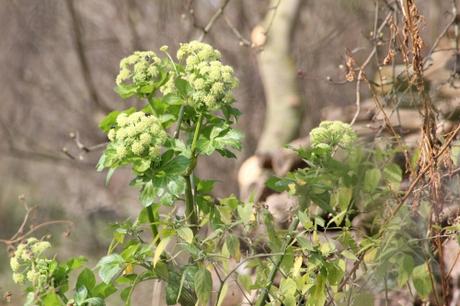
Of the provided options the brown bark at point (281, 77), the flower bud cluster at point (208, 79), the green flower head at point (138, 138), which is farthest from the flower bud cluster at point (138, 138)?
the brown bark at point (281, 77)

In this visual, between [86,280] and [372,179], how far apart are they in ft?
2.40

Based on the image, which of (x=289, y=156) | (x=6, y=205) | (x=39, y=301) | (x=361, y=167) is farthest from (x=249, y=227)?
(x=6, y=205)

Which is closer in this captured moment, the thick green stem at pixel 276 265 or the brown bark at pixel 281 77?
the thick green stem at pixel 276 265

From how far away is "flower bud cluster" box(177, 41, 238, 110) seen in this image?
2215mm

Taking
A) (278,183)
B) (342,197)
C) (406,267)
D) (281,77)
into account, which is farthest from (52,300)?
(281,77)

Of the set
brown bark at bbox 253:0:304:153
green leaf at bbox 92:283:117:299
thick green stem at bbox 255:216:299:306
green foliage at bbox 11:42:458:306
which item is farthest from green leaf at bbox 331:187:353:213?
brown bark at bbox 253:0:304:153

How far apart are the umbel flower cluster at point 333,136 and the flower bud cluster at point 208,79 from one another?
217 millimetres

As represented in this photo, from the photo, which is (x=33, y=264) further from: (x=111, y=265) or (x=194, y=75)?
(x=194, y=75)

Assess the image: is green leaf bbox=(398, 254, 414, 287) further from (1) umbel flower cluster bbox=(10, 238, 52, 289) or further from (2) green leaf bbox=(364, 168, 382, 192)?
(1) umbel flower cluster bbox=(10, 238, 52, 289)

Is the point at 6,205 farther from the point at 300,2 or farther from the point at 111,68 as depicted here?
the point at 300,2

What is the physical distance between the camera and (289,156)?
15.4 feet

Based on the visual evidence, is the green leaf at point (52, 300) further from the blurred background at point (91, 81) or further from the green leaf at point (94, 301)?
the blurred background at point (91, 81)

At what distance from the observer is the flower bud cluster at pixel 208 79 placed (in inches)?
87.2

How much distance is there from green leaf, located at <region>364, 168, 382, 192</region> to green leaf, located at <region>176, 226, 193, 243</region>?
1.51 ft
